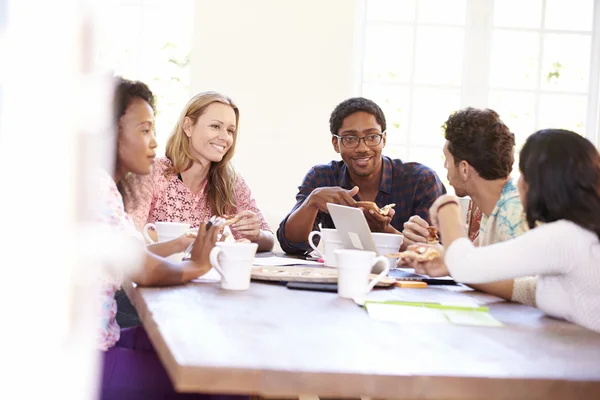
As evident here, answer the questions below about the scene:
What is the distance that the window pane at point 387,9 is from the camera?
474cm

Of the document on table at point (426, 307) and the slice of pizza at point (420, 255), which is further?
the slice of pizza at point (420, 255)

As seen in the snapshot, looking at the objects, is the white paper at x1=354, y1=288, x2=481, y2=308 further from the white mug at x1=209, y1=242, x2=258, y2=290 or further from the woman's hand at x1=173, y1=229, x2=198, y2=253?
the woman's hand at x1=173, y1=229, x2=198, y2=253

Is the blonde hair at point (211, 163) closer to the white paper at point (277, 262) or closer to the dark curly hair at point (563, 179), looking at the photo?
the white paper at point (277, 262)

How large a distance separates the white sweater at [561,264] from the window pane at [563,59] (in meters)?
3.62

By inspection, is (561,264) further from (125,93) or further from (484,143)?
(125,93)

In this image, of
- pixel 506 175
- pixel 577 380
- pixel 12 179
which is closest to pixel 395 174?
pixel 506 175

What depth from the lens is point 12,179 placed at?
822mm

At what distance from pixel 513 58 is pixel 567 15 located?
1.48 ft

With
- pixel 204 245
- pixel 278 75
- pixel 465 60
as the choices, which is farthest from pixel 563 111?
pixel 204 245

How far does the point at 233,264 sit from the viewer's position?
5.53 ft

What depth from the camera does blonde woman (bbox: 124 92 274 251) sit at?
9.30 ft

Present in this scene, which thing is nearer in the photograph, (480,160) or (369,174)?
(480,160)

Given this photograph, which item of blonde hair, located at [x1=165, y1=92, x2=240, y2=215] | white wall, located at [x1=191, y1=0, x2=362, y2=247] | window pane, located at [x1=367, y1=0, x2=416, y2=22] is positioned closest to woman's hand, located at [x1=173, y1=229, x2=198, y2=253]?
blonde hair, located at [x1=165, y1=92, x2=240, y2=215]

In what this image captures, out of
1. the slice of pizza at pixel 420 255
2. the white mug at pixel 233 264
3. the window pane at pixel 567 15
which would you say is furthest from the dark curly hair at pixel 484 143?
the window pane at pixel 567 15
